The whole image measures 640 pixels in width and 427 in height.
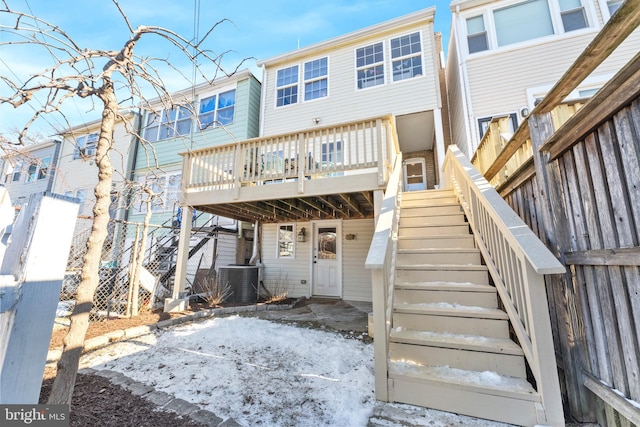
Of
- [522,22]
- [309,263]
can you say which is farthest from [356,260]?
[522,22]

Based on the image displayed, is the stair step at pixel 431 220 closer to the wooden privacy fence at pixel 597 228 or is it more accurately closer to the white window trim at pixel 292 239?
the wooden privacy fence at pixel 597 228

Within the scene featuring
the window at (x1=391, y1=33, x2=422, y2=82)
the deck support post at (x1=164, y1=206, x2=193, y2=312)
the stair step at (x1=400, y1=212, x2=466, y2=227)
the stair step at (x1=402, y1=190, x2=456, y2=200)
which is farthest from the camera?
the window at (x1=391, y1=33, x2=422, y2=82)

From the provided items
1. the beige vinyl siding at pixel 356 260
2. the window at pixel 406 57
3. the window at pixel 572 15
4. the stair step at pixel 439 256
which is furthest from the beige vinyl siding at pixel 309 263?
the window at pixel 572 15

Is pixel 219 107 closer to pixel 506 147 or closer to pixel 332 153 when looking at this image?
pixel 332 153

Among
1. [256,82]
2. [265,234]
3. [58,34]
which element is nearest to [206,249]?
[265,234]

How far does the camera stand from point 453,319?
249cm

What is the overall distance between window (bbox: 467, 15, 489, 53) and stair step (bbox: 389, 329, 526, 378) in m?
6.78

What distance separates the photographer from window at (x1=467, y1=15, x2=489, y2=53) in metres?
6.39

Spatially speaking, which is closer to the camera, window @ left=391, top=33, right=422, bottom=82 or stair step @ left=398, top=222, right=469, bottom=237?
stair step @ left=398, top=222, right=469, bottom=237

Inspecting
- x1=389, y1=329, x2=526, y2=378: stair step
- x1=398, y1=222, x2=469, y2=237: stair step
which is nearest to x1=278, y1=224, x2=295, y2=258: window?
x1=398, y1=222, x2=469, y2=237: stair step

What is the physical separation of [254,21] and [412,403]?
402cm

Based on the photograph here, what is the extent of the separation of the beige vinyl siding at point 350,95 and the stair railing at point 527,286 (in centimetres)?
497

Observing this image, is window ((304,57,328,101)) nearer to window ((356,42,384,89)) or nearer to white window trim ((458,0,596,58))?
window ((356,42,384,89))

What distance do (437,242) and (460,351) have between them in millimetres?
1625
